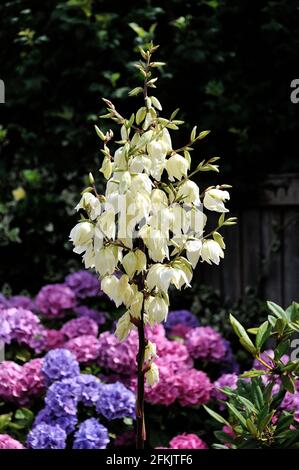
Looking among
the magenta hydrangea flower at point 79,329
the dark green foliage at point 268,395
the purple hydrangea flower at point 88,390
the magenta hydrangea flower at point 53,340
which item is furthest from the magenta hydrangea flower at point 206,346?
the dark green foliage at point 268,395

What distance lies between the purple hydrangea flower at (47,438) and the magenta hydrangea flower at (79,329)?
0.75 metres

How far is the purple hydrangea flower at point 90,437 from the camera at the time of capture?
2365mm

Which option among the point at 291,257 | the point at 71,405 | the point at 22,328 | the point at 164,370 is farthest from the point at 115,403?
the point at 291,257

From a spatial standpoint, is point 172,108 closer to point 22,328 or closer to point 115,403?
point 22,328

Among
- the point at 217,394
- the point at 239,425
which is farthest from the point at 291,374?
the point at 217,394

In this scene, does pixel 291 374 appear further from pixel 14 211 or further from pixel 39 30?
pixel 39 30

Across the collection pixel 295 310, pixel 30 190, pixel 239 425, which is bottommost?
pixel 239 425

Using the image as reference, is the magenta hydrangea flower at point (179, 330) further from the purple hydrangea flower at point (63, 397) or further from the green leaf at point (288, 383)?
the green leaf at point (288, 383)

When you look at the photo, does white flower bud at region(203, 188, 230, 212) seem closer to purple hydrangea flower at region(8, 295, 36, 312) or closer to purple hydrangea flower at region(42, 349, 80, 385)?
purple hydrangea flower at region(42, 349, 80, 385)

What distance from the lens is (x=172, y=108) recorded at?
3.92 meters

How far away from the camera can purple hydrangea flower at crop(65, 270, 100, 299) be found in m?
3.49

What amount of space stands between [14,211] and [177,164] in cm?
231

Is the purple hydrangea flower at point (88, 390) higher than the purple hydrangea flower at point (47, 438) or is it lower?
higher

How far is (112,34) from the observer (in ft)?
12.7
